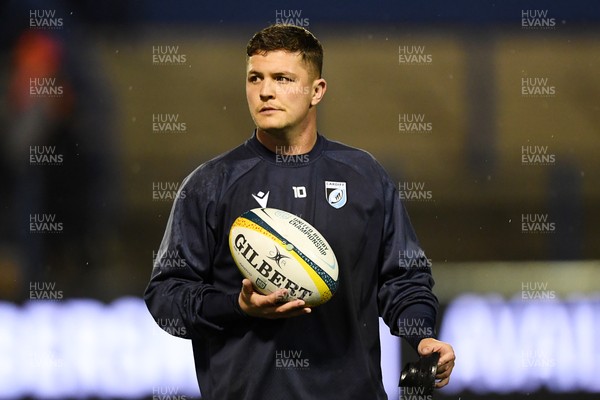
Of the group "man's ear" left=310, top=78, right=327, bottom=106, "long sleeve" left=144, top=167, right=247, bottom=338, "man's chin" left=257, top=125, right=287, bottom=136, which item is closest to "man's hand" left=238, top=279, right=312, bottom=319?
"long sleeve" left=144, top=167, right=247, bottom=338

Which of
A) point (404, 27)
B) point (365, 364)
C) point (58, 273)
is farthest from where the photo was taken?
point (404, 27)

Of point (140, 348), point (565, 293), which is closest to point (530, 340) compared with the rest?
point (565, 293)

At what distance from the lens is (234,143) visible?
8141mm

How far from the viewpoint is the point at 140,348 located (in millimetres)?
5613

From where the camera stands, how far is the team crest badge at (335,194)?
10.2ft

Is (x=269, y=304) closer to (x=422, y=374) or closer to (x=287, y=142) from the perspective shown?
(x=422, y=374)

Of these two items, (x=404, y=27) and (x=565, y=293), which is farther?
(x=404, y=27)

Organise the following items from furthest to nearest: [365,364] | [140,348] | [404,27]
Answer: [404,27], [140,348], [365,364]

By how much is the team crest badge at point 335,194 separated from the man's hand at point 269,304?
0.38m

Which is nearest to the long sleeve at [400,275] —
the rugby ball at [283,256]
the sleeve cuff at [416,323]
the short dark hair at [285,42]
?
the sleeve cuff at [416,323]

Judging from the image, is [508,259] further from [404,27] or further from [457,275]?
[404,27]

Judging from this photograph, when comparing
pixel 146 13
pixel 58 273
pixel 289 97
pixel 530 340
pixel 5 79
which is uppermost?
pixel 146 13

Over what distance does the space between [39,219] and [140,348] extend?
3.49 feet

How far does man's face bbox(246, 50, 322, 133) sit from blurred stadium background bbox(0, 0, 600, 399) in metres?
2.54
